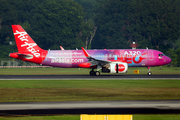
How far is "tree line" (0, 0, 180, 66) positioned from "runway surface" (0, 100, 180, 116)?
297 ft

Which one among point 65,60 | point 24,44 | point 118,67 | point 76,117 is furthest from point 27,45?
point 76,117

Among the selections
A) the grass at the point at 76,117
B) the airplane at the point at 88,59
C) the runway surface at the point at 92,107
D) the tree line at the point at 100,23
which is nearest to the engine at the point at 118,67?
the airplane at the point at 88,59

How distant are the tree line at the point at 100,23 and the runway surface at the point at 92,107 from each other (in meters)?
90.6

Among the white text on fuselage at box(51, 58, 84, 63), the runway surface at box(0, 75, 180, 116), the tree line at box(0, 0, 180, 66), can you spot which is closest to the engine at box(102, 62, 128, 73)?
the white text on fuselage at box(51, 58, 84, 63)

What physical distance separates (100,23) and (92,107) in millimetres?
112003

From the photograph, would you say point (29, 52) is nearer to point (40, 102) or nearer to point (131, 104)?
point (40, 102)

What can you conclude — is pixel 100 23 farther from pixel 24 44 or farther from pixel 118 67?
pixel 118 67

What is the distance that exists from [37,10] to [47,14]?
604cm

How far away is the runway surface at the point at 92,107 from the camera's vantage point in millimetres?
19328

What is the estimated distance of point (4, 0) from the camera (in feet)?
403

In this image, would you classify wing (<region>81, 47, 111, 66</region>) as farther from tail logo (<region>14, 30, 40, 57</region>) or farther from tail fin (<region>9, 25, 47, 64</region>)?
tail logo (<region>14, 30, 40, 57</region>)

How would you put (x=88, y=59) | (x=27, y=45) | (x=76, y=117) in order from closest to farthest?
(x=76, y=117) → (x=88, y=59) → (x=27, y=45)

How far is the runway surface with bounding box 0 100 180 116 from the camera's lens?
19328 millimetres

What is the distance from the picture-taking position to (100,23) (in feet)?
431
